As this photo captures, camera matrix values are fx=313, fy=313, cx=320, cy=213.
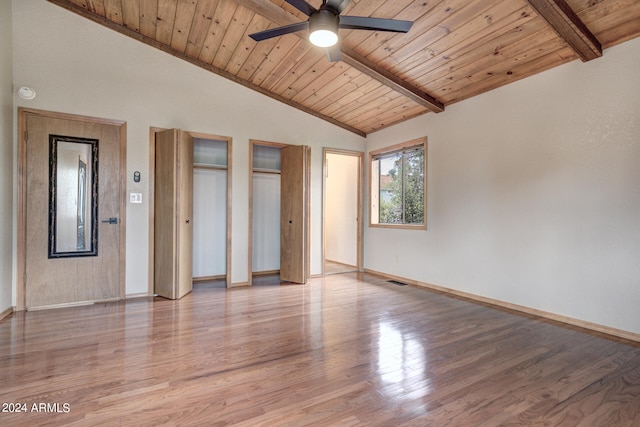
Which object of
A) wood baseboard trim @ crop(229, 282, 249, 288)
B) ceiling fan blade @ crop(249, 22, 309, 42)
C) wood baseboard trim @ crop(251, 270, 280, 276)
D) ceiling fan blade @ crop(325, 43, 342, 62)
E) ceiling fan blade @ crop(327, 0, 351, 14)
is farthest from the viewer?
wood baseboard trim @ crop(251, 270, 280, 276)

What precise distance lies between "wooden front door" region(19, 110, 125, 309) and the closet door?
1.36 feet

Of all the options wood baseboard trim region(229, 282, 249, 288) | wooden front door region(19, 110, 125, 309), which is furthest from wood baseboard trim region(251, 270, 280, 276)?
wooden front door region(19, 110, 125, 309)

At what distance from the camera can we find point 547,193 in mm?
3312

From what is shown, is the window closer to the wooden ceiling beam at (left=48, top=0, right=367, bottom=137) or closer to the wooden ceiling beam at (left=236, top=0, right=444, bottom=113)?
the wooden ceiling beam at (left=236, top=0, right=444, bottom=113)

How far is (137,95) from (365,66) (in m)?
2.91

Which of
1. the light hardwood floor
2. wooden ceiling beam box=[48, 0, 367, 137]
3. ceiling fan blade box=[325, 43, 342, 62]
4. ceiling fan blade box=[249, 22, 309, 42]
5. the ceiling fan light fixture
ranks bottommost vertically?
the light hardwood floor

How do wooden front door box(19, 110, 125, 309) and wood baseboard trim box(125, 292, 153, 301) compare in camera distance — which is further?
wood baseboard trim box(125, 292, 153, 301)

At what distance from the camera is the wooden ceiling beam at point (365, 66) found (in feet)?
9.88

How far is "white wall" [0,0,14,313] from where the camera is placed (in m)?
3.18

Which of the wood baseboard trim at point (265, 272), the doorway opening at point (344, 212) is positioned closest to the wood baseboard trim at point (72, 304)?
the wood baseboard trim at point (265, 272)

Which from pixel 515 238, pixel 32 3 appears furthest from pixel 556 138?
pixel 32 3

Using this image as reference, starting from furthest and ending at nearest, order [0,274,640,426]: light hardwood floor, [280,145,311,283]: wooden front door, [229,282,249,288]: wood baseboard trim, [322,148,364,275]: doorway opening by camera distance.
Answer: [322,148,364,275]: doorway opening
[280,145,311,283]: wooden front door
[229,282,249,288]: wood baseboard trim
[0,274,640,426]: light hardwood floor

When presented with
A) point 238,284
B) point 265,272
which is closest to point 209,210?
point 238,284

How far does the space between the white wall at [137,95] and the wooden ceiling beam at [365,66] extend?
5.64 ft
